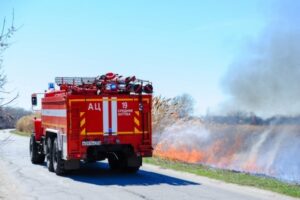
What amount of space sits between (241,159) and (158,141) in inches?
201

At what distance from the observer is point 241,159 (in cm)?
2488

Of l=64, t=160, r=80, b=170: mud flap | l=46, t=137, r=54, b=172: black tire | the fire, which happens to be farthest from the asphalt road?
the fire

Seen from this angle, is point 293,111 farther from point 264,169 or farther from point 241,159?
point 264,169

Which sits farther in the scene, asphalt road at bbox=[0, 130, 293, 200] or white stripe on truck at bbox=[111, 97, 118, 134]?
white stripe on truck at bbox=[111, 97, 118, 134]

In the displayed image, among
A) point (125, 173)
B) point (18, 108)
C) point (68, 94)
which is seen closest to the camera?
point (18, 108)

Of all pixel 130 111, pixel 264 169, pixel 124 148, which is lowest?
pixel 264 169

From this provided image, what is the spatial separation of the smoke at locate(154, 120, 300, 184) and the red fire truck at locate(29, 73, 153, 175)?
8.47 metres

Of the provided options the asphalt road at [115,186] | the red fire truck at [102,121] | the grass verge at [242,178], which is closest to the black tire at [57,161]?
the red fire truck at [102,121]

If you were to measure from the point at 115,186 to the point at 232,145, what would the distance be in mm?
15070

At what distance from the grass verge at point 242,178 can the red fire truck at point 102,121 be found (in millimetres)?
1933

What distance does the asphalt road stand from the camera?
38.3 ft

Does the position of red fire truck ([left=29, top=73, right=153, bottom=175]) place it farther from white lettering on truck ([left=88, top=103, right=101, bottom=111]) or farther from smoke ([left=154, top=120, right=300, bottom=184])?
smoke ([left=154, top=120, right=300, bottom=184])

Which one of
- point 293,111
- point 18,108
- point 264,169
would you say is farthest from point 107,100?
point 293,111

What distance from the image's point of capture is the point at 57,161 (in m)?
15.7
